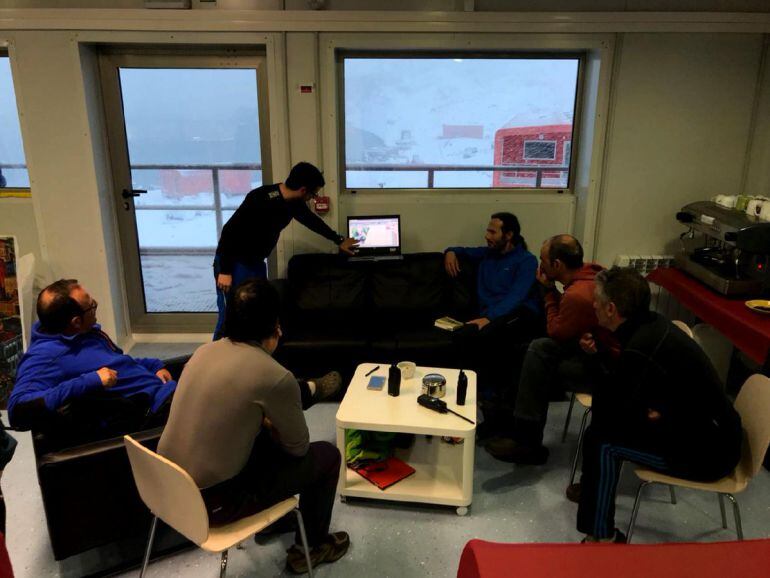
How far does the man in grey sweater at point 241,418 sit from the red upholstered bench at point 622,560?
2.31 ft

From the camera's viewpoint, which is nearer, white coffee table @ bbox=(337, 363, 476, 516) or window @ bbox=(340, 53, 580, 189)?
white coffee table @ bbox=(337, 363, 476, 516)

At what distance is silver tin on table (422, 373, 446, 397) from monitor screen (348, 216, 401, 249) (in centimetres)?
148

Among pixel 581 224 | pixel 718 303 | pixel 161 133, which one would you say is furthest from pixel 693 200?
pixel 161 133

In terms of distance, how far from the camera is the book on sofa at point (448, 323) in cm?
348

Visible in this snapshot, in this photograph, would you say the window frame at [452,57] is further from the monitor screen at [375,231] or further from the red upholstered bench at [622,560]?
the red upholstered bench at [622,560]

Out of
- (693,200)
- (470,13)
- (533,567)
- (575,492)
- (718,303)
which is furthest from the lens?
(693,200)

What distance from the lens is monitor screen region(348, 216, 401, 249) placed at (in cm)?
392

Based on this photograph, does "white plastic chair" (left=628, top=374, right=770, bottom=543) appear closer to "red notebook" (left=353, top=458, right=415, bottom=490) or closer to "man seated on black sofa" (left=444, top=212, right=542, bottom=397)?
"red notebook" (left=353, top=458, right=415, bottom=490)

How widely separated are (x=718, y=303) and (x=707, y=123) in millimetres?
1410

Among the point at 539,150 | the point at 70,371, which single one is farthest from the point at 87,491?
the point at 539,150

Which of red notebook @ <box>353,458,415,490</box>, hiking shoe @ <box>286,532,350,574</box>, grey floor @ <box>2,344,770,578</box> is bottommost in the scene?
grey floor @ <box>2,344,770,578</box>

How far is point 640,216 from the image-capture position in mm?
3992

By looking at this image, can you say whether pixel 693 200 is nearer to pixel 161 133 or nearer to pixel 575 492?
pixel 575 492

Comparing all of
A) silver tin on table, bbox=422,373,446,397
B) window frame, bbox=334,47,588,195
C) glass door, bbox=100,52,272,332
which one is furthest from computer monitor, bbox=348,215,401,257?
silver tin on table, bbox=422,373,446,397
